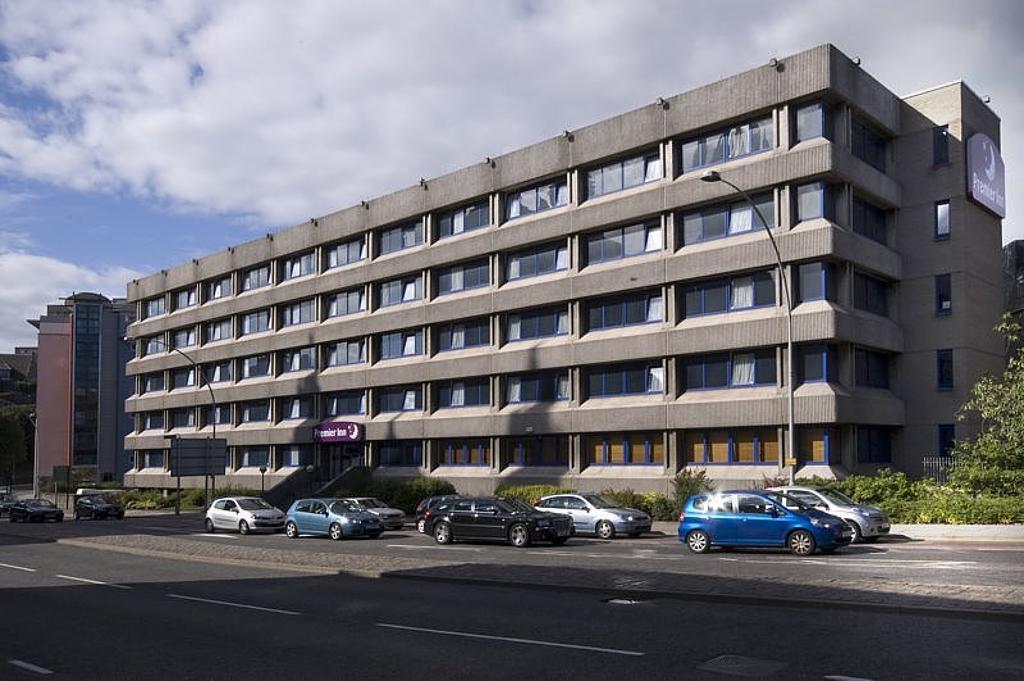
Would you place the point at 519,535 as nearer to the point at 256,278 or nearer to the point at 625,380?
the point at 625,380

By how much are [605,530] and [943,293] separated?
59.8 feet

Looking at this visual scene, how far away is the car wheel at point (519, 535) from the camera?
90.2 feet

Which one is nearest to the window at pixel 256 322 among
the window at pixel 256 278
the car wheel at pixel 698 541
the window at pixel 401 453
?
the window at pixel 256 278

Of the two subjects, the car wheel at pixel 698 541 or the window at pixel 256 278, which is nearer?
the car wheel at pixel 698 541

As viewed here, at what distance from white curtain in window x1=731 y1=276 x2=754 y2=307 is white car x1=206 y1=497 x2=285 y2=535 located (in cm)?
1987

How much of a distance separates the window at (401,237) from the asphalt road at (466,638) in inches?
1485

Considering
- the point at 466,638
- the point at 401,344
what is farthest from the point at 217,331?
the point at 466,638

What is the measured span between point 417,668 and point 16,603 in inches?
405

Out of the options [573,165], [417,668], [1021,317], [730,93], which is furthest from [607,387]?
[417,668]

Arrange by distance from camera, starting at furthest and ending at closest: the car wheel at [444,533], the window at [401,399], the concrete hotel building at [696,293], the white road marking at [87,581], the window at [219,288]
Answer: the window at [219,288] < the window at [401,399] < the concrete hotel building at [696,293] < the car wheel at [444,533] < the white road marking at [87,581]

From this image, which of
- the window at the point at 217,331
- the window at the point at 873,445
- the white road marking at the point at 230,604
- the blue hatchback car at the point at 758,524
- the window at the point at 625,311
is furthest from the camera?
the window at the point at 217,331

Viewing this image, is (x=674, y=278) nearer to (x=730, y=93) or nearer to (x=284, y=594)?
(x=730, y=93)

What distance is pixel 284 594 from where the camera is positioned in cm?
1745

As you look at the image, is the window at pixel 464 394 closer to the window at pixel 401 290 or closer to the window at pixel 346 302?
the window at pixel 401 290
